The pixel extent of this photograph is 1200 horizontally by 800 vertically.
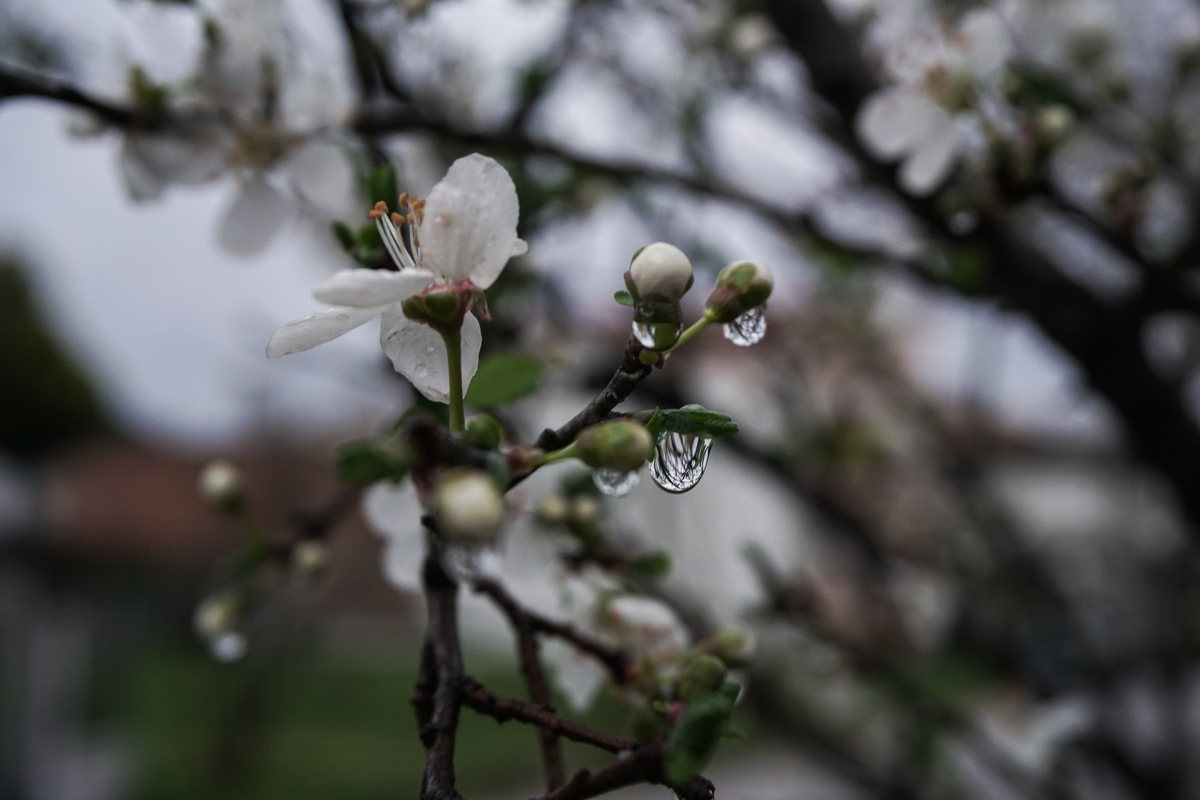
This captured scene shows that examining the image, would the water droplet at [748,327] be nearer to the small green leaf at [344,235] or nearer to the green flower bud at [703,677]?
the green flower bud at [703,677]

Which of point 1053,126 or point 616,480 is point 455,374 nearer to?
point 616,480

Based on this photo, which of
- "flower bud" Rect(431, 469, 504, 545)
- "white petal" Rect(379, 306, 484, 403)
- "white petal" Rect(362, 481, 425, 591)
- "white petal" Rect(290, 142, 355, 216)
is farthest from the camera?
"white petal" Rect(290, 142, 355, 216)

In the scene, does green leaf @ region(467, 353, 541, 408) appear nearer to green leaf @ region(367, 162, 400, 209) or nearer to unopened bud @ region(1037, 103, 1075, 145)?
green leaf @ region(367, 162, 400, 209)

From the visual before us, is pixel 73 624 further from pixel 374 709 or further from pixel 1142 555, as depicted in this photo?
pixel 1142 555

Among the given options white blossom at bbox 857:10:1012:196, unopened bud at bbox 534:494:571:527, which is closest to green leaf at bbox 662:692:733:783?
unopened bud at bbox 534:494:571:527

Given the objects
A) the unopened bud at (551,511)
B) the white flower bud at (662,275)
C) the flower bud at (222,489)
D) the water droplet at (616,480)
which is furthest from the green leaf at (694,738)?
the flower bud at (222,489)

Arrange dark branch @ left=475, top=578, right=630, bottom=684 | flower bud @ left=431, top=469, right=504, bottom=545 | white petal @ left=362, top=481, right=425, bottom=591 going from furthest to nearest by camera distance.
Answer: white petal @ left=362, top=481, right=425, bottom=591, dark branch @ left=475, top=578, right=630, bottom=684, flower bud @ left=431, top=469, right=504, bottom=545

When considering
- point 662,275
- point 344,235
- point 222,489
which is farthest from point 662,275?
point 222,489
